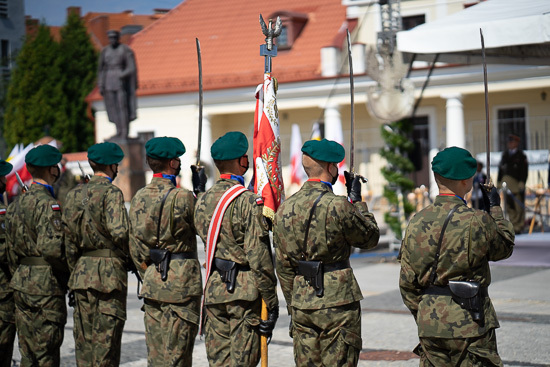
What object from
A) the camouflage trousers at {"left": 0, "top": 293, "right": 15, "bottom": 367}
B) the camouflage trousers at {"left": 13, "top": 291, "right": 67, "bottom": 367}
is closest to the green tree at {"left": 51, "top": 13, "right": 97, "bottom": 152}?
the camouflage trousers at {"left": 0, "top": 293, "right": 15, "bottom": 367}

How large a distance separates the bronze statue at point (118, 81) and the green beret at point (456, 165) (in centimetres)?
1628

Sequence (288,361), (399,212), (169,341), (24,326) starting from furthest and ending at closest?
(399,212) < (288,361) < (24,326) < (169,341)

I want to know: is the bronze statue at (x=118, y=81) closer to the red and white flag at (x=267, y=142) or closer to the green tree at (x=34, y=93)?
the red and white flag at (x=267, y=142)

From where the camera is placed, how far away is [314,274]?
5.50 m

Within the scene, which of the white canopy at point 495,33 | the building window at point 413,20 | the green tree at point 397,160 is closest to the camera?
the white canopy at point 495,33

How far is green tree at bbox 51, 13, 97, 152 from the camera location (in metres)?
44.5

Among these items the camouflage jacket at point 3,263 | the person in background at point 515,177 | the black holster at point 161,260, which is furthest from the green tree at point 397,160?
the black holster at point 161,260

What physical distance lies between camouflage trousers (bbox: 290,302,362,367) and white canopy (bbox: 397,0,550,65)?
3818mm

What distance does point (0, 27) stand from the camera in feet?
67.3

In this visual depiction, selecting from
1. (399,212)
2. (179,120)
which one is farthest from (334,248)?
(179,120)

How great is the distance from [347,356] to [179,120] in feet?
96.8

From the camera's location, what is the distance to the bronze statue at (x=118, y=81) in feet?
68.9

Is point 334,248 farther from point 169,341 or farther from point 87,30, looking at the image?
point 87,30

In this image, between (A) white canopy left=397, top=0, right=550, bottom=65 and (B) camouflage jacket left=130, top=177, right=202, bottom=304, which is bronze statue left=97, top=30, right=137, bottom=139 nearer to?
(A) white canopy left=397, top=0, right=550, bottom=65
